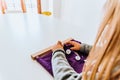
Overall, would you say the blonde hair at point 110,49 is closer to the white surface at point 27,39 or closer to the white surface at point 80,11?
the white surface at point 27,39

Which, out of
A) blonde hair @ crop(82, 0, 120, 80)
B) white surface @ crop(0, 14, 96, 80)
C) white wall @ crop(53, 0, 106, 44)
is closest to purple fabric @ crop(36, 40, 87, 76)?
white surface @ crop(0, 14, 96, 80)

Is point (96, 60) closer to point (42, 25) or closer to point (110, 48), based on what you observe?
point (110, 48)

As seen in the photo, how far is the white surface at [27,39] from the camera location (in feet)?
2.42

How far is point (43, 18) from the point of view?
53.4 inches

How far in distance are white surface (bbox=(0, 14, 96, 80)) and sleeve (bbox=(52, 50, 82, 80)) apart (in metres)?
0.07

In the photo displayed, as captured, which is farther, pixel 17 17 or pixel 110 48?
pixel 17 17

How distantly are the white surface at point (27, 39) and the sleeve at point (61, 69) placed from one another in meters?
0.07

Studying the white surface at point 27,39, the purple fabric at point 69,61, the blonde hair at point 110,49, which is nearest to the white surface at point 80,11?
the white surface at point 27,39

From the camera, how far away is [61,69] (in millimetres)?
676

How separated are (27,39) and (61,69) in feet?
1.45

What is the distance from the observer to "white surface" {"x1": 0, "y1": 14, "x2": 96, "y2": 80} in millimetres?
737

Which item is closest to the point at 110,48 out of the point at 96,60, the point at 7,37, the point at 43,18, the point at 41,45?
the point at 96,60

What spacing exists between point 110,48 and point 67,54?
39 cm

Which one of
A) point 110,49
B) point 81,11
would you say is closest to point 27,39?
point 110,49
